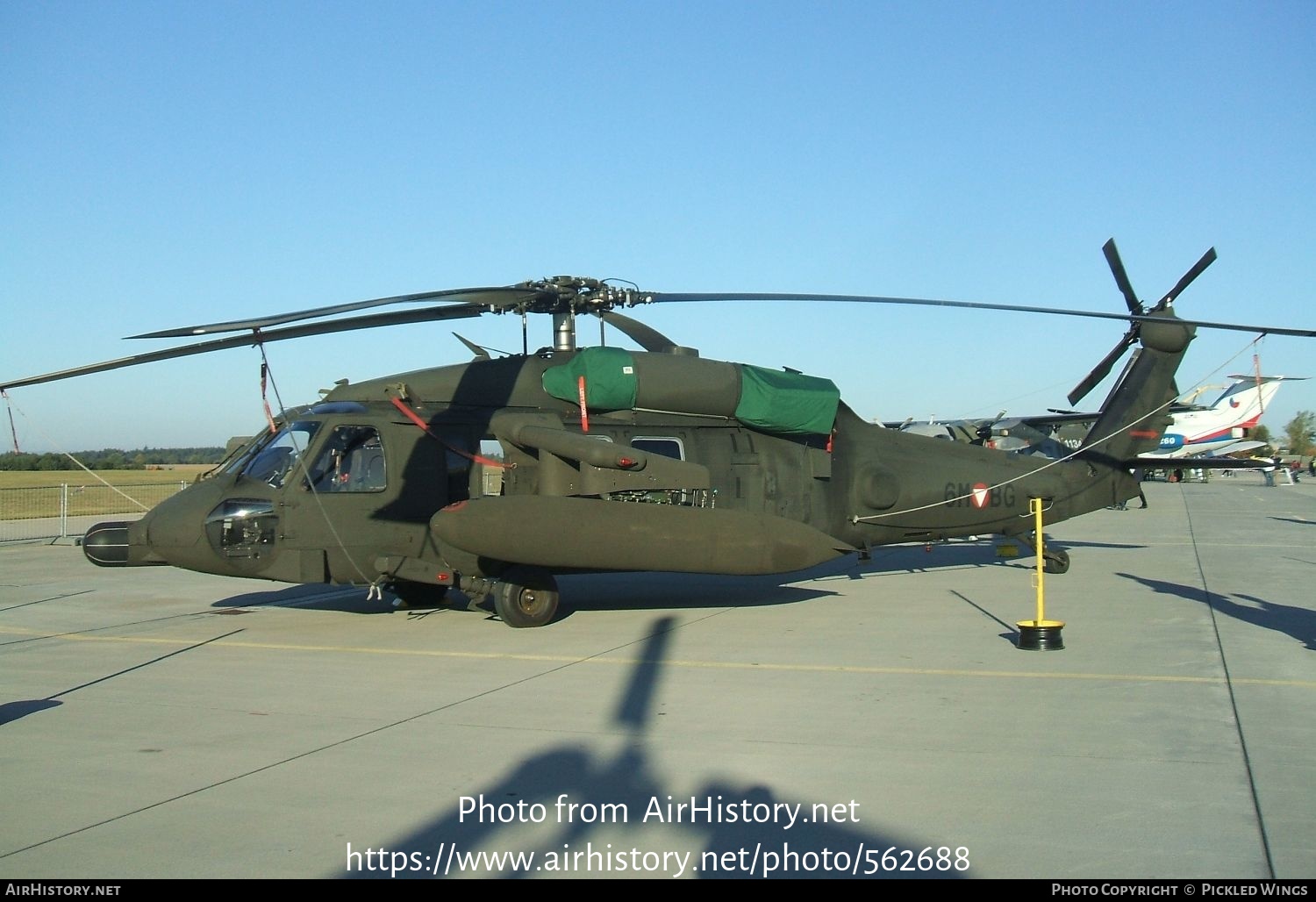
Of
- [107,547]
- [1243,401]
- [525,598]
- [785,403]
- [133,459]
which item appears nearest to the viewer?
[107,547]

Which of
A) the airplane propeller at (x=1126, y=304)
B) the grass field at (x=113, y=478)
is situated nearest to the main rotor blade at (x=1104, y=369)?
the airplane propeller at (x=1126, y=304)

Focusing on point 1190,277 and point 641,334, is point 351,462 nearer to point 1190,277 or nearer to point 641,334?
point 641,334

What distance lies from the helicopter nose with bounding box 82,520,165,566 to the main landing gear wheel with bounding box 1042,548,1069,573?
11.6 m

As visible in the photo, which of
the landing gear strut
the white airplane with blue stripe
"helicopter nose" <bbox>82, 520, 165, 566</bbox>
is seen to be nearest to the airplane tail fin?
the white airplane with blue stripe

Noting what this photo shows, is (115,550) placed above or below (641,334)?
below

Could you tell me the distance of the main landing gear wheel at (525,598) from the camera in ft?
35.6

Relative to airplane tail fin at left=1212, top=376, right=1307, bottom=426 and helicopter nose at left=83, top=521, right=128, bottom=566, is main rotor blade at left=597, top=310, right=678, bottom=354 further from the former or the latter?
airplane tail fin at left=1212, top=376, right=1307, bottom=426

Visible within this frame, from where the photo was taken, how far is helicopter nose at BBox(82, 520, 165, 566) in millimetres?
10500

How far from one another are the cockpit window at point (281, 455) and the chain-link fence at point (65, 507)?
121 inches

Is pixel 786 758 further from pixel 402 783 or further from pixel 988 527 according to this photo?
pixel 988 527

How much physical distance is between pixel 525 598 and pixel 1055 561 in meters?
8.29

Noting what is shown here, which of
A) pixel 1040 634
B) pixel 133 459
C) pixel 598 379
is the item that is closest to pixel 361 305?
pixel 598 379

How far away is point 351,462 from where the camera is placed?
10.9 m
